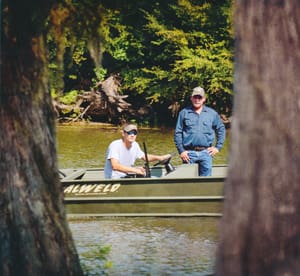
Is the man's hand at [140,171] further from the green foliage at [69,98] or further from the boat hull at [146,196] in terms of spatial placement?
the green foliage at [69,98]

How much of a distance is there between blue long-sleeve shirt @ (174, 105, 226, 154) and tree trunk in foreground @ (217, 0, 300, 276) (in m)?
8.83

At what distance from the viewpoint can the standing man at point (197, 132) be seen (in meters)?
14.8

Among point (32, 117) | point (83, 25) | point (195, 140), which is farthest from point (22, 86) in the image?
point (195, 140)

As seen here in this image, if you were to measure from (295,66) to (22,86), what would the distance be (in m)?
2.74

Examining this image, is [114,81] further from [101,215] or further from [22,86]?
[22,86]

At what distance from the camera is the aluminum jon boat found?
48.4ft

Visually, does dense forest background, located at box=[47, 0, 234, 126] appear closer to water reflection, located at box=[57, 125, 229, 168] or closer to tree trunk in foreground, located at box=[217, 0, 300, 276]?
water reflection, located at box=[57, 125, 229, 168]

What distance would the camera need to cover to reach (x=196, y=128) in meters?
14.8

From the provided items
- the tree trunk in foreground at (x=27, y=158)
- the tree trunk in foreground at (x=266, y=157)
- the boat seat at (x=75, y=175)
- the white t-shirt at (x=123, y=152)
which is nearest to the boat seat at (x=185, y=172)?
the white t-shirt at (x=123, y=152)

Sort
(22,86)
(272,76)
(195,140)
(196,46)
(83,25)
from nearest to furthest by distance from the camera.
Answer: (272,76)
(22,86)
(83,25)
(195,140)
(196,46)

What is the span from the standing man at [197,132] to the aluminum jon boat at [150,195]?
0.18 metres

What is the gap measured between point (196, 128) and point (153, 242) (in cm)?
228

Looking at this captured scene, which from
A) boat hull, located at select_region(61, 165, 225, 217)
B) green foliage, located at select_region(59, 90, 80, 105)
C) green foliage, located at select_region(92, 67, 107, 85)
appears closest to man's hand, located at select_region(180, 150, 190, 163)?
boat hull, located at select_region(61, 165, 225, 217)

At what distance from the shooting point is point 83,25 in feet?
29.0
